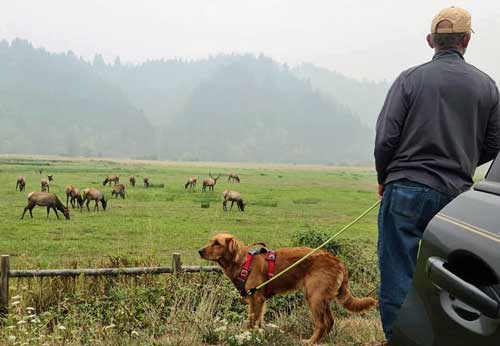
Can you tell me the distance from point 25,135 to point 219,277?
588ft

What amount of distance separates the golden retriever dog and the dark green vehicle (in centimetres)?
307

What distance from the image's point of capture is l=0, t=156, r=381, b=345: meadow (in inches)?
197

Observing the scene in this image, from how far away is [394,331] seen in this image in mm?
2359

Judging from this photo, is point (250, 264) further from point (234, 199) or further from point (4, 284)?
point (234, 199)

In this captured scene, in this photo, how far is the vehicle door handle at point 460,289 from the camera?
68.3 inches

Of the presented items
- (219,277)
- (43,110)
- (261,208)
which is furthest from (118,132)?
(219,277)

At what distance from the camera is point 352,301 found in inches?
212

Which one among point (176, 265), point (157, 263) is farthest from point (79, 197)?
point (176, 265)

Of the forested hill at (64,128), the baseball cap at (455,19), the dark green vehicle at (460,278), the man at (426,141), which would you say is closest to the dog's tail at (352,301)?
the man at (426,141)

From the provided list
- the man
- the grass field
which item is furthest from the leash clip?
the grass field

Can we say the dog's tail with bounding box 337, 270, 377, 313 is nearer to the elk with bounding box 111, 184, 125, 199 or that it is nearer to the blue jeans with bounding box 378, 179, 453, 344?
the blue jeans with bounding box 378, 179, 453, 344

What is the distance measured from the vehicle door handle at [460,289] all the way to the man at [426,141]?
140cm

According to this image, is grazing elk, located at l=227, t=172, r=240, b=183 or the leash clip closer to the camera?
the leash clip

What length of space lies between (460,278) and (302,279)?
369 cm
